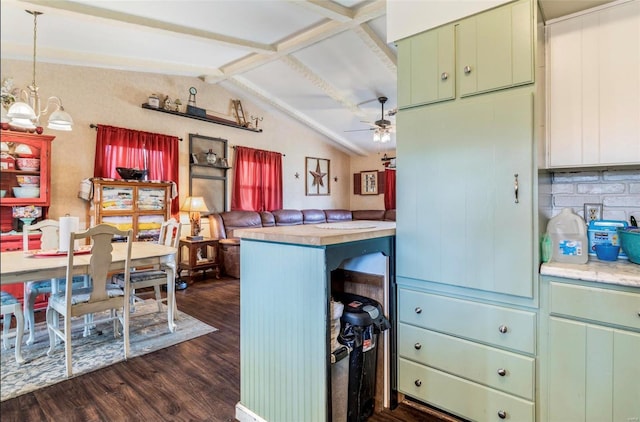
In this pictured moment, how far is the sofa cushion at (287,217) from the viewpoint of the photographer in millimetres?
6760

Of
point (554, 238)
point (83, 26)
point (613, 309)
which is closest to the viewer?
point (613, 309)

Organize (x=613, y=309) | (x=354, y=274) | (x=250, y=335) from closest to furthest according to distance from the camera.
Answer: (x=613, y=309)
(x=250, y=335)
(x=354, y=274)

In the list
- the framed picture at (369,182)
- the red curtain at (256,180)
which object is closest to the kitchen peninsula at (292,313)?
the red curtain at (256,180)

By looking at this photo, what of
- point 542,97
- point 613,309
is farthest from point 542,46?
point 613,309

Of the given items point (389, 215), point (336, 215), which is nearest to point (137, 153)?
point (336, 215)

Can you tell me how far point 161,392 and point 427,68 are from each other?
8.23 feet

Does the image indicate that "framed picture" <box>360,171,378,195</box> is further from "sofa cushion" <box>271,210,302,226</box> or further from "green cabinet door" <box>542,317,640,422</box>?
"green cabinet door" <box>542,317,640,422</box>

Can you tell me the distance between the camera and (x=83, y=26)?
3.14 meters

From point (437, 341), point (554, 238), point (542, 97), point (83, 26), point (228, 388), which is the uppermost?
point (83, 26)

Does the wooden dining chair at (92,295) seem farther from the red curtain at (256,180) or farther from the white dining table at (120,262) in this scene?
the red curtain at (256,180)

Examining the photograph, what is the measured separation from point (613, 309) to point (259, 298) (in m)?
1.55

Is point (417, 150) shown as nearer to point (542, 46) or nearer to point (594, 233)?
point (542, 46)

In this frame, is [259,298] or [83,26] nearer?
[259,298]

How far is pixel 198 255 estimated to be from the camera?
17.0 feet
